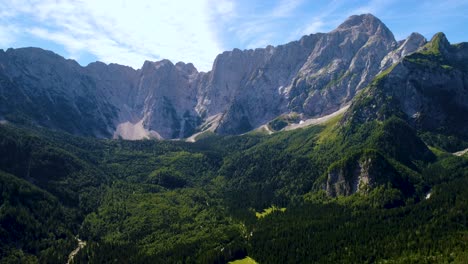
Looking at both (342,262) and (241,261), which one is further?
(241,261)

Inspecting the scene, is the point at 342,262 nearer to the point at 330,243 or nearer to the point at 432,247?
the point at 330,243

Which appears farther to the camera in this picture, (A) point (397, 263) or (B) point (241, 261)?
Answer: (B) point (241, 261)

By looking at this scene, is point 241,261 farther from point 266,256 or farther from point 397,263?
point 397,263

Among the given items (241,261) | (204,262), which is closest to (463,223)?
(241,261)

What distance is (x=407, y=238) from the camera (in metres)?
191

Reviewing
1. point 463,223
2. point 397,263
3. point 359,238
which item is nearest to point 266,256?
point 359,238

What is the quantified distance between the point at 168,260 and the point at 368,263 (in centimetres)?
8378

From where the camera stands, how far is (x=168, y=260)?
199 m

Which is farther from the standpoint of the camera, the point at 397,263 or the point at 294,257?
the point at 294,257

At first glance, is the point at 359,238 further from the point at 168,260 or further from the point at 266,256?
the point at 168,260

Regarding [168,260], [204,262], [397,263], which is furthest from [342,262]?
[168,260]

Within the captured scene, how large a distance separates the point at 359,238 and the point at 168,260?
83560 mm

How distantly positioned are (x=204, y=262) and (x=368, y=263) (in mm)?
66794

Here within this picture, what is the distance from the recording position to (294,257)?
190500mm
